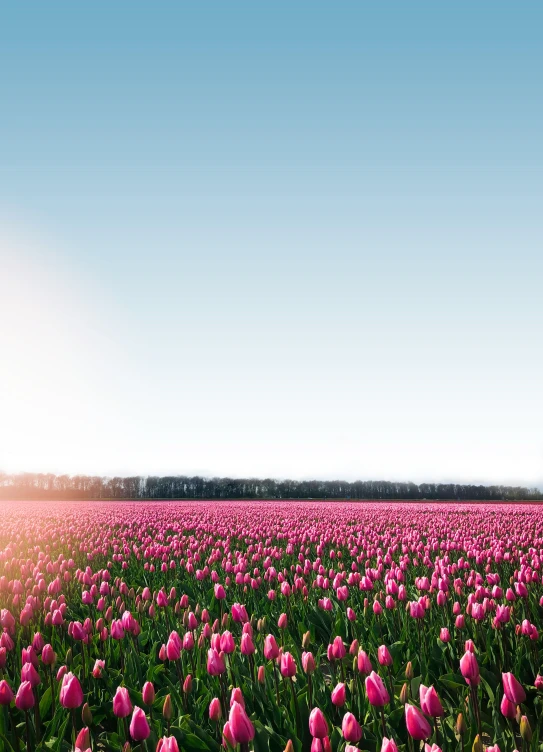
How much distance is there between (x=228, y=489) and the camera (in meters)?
80.9

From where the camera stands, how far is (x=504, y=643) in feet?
16.9

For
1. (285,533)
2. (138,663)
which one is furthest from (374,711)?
(285,533)

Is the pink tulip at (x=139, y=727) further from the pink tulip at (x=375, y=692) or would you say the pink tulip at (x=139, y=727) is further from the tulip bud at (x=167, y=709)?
the pink tulip at (x=375, y=692)

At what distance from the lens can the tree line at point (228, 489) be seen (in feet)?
259

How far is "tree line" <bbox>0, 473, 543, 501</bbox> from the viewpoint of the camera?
7881 centimetres

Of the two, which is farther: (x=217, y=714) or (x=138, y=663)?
(x=138, y=663)

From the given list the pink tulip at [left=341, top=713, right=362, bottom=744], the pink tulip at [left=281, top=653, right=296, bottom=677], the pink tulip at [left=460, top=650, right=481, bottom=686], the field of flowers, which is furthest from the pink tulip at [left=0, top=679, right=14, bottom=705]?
the pink tulip at [left=460, top=650, right=481, bottom=686]

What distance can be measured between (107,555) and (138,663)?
7266 mm

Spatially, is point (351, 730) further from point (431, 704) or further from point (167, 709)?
point (167, 709)

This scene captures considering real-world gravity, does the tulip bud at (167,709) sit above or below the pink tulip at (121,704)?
below

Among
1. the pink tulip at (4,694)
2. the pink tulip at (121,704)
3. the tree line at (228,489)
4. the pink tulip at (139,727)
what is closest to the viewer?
the pink tulip at (139,727)

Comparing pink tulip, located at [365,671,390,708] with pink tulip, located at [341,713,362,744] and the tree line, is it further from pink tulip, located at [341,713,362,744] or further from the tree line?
the tree line

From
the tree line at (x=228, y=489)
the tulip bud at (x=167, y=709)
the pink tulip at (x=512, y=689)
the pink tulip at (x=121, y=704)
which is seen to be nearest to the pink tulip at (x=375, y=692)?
the pink tulip at (x=512, y=689)

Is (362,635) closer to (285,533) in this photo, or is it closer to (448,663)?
(448,663)
